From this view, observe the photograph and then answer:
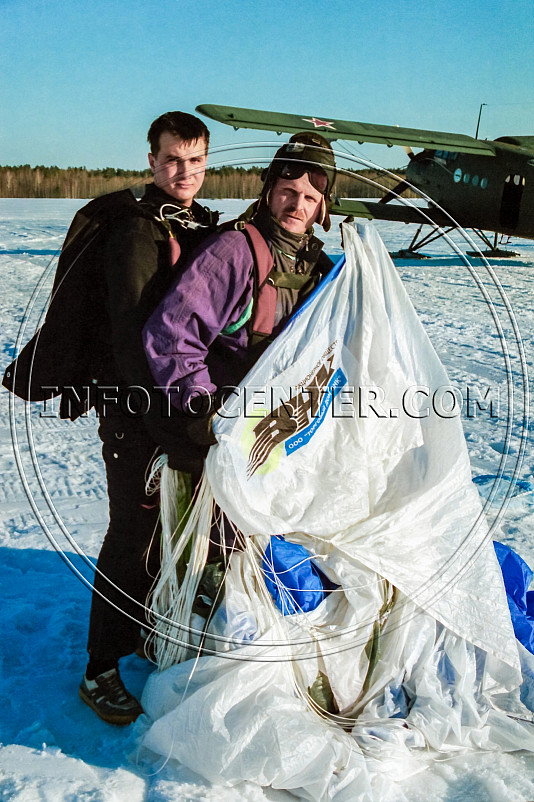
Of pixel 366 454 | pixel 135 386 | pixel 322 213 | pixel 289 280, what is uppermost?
pixel 322 213

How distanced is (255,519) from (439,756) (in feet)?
2.36

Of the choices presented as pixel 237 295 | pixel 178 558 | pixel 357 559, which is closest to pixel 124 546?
pixel 178 558

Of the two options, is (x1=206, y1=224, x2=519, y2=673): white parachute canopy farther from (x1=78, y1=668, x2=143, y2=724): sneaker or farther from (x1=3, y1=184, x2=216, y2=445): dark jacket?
(x1=78, y1=668, x2=143, y2=724): sneaker

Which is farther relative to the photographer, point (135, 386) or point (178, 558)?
point (178, 558)

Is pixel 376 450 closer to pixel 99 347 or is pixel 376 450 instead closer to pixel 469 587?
pixel 469 587

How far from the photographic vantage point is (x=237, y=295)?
1381 mm

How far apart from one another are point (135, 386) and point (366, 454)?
1.93 ft

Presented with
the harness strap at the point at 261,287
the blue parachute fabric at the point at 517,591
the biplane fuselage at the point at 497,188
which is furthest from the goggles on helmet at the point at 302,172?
the biplane fuselage at the point at 497,188

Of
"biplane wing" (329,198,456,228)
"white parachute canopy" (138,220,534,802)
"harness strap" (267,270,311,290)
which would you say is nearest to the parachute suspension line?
"white parachute canopy" (138,220,534,802)

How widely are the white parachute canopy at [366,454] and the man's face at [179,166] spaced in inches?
14.7

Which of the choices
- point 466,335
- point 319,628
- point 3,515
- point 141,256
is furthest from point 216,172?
point 466,335

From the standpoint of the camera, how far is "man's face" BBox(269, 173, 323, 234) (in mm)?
1385

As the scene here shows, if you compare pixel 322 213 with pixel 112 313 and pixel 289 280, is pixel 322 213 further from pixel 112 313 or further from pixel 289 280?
pixel 112 313

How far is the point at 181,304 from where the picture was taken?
1315mm
